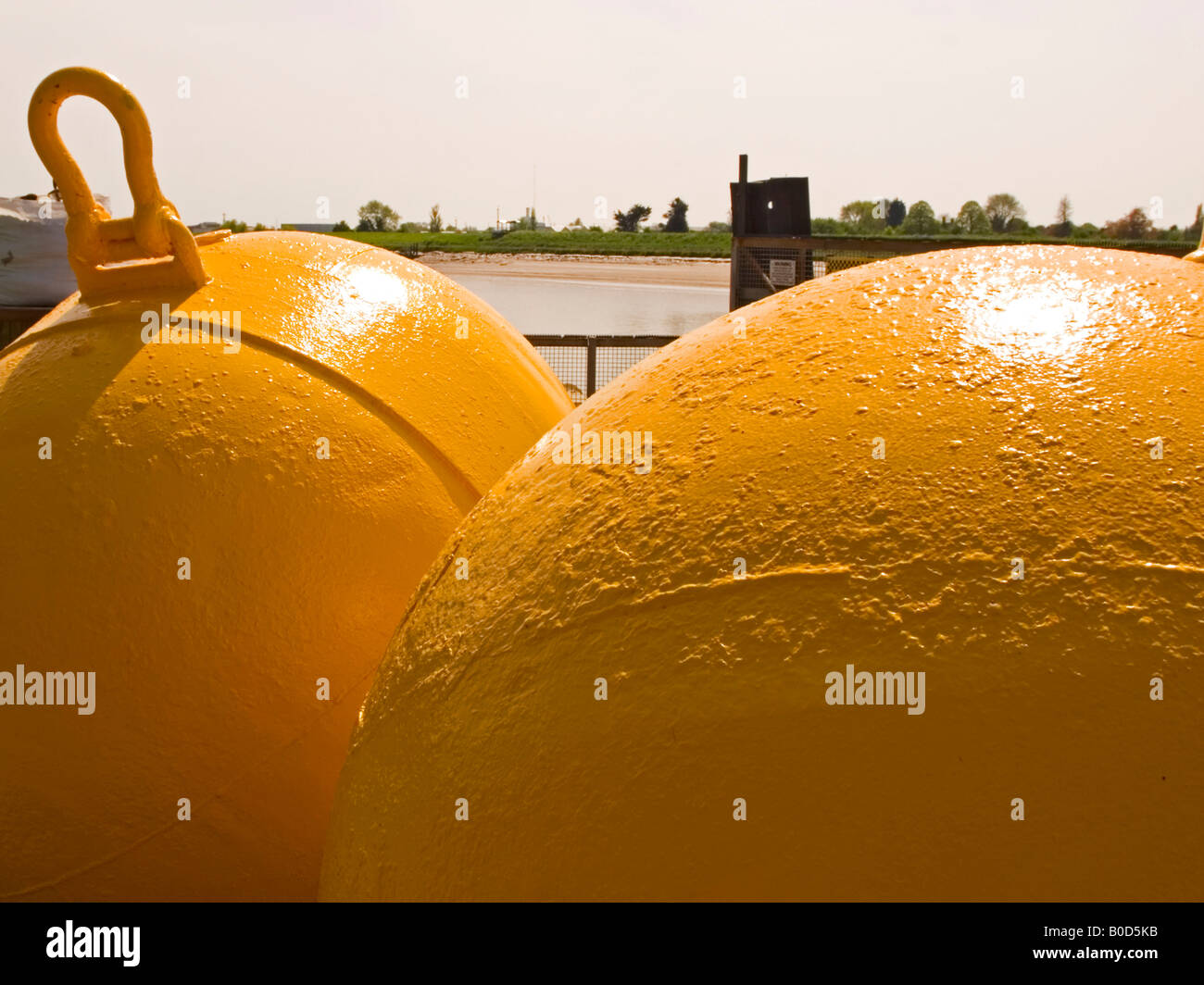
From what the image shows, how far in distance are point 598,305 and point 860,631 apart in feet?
91.8

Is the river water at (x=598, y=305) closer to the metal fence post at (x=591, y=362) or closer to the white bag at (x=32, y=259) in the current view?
the metal fence post at (x=591, y=362)

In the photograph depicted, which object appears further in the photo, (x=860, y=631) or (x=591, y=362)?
(x=591, y=362)

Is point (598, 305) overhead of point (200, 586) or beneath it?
overhead

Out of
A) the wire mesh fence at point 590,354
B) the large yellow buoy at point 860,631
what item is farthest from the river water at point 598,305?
the large yellow buoy at point 860,631

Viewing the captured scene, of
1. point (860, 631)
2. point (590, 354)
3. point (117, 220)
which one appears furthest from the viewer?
point (590, 354)

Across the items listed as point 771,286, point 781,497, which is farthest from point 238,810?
point 771,286

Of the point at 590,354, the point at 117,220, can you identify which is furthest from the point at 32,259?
the point at 117,220

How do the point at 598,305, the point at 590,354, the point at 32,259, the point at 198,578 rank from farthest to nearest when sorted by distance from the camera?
the point at 598,305
the point at 32,259
the point at 590,354
the point at 198,578

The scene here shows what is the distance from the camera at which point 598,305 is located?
29.2 m

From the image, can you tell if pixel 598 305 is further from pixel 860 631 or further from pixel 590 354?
pixel 860 631

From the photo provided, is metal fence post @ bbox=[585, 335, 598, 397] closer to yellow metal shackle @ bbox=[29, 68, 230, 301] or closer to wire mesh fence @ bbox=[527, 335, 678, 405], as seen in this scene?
wire mesh fence @ bbox=[527, 335, 678, 405]

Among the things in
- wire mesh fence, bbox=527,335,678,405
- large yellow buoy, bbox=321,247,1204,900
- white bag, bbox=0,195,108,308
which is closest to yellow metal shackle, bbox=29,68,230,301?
large yellow buoy, bbox=321,247,1204,900

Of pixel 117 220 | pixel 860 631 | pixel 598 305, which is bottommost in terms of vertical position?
pixel 860 631

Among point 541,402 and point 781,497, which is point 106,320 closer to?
point 541,402
